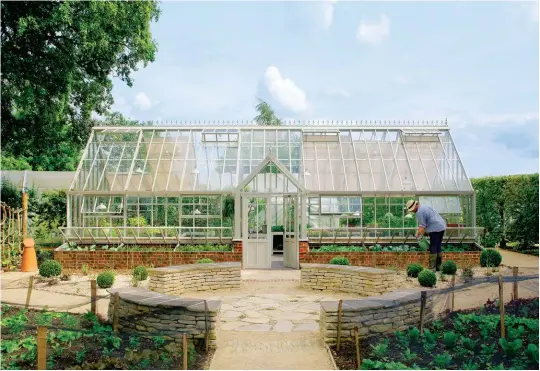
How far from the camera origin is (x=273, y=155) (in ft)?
Answer: 64.8

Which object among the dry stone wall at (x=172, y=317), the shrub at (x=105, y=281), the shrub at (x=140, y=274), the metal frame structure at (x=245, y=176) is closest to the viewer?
the dry stone wall at (x=172, y=317)

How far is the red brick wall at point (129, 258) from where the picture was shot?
18.2 metres

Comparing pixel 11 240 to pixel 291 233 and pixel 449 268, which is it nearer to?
pixel 291 233

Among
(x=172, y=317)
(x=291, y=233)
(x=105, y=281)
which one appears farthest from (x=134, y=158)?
(x=172, y=317)

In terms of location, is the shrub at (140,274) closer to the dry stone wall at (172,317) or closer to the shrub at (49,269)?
the shrub at (49,269)

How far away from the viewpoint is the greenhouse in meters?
18.8

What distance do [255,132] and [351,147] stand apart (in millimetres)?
3641

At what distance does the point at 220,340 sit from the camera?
8883 mm

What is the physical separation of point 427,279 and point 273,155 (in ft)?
26.1

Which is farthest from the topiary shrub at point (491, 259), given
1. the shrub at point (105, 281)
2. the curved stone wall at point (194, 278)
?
the shrub at point (105, 281)

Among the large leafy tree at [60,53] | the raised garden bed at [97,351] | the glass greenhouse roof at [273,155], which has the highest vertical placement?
the large leafy tree at [60,53]

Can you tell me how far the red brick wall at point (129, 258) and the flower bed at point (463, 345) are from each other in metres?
10.0

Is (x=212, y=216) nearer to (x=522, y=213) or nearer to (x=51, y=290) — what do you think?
(x=51, y=290)

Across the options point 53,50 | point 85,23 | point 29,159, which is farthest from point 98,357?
point 29,159
